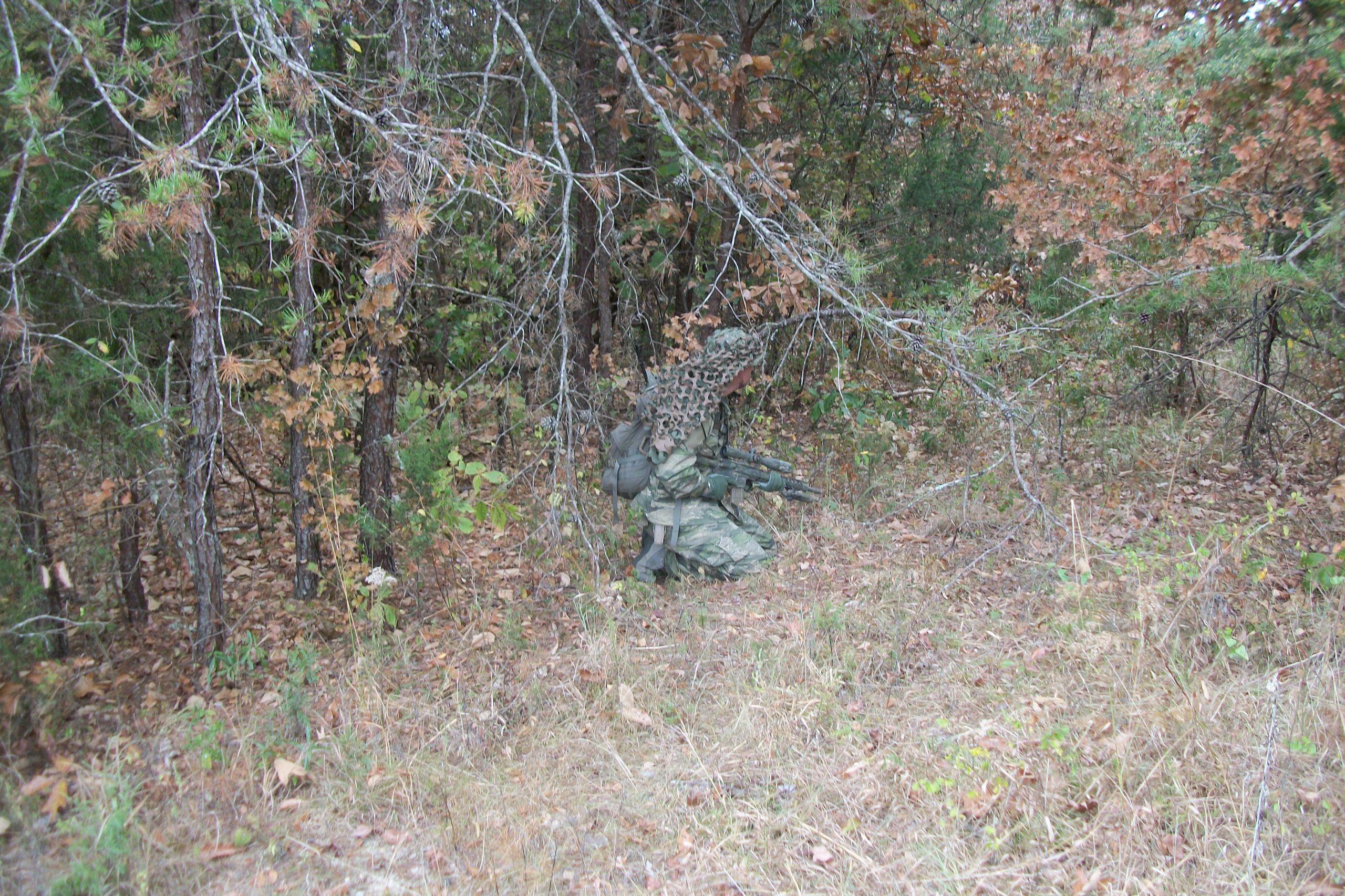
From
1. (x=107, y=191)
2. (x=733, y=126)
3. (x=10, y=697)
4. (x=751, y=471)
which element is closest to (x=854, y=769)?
(x=751, y=471)

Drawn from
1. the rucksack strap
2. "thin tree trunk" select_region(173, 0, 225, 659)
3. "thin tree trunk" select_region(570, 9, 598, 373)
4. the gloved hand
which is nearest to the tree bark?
"thin tree trunk" select_region(570, 9, 598, 373)

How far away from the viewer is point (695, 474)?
5.26 meters

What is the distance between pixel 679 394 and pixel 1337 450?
4.77 m

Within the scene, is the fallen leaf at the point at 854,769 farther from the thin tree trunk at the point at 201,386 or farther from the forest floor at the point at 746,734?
the thin tree trunk at the point at 201,386

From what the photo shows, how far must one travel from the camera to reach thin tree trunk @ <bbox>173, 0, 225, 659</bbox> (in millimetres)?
3877

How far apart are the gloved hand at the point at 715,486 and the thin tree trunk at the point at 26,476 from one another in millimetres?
3444

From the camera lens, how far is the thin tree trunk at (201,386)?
3877 millimetres

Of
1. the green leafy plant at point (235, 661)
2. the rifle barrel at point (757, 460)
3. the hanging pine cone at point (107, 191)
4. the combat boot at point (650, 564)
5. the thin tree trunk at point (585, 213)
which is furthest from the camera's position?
the thin tree trunk at point (585, 213)

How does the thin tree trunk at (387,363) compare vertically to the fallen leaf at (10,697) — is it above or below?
above

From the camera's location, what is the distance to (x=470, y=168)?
4.03m

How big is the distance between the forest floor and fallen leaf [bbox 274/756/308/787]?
24 millimetres

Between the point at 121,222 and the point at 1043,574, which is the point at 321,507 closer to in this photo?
the point at 121,222

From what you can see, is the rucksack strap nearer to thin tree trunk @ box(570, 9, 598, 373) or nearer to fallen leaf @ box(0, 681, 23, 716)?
thin tree trunk @ box(570, 9, 598, 373)

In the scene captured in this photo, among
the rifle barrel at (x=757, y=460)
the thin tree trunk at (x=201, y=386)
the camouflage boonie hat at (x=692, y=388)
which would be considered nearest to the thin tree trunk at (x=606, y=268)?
the camouflage boonie hat at (x=692, y=388)
